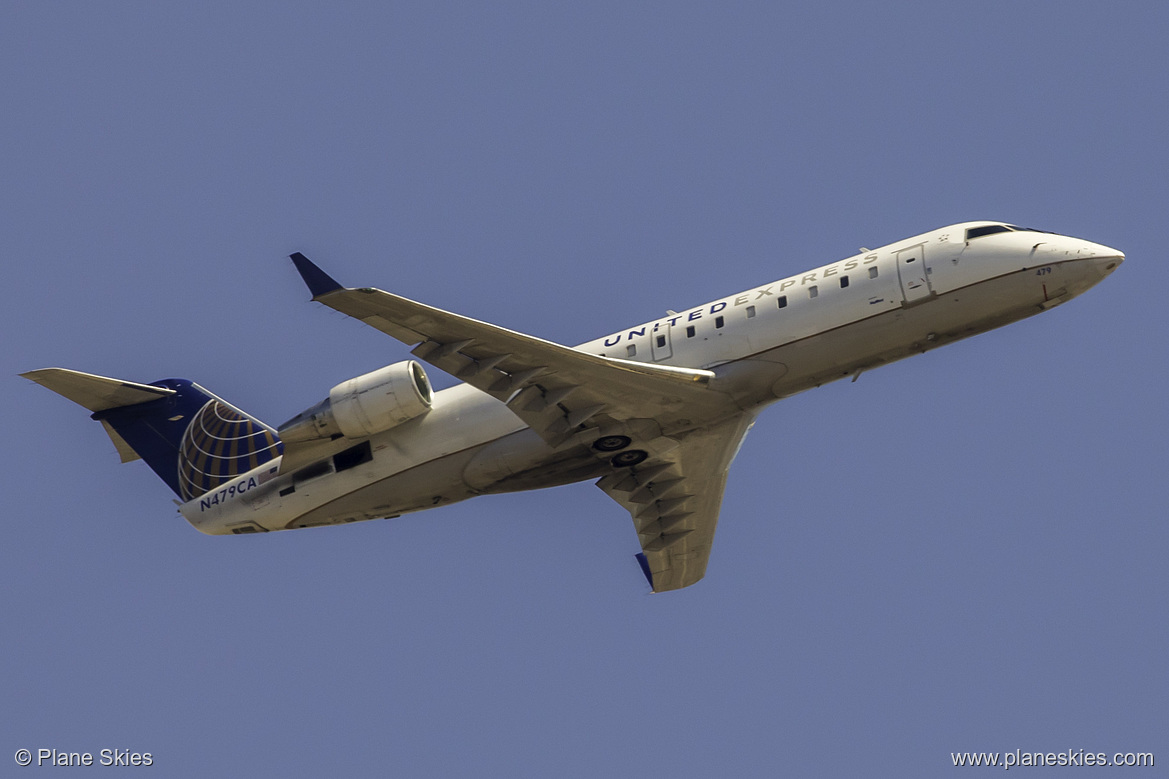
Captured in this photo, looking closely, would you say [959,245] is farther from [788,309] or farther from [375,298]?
[375,298]

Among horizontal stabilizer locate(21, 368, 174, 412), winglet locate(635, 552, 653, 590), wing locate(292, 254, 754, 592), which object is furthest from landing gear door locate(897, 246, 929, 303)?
horizontal stabilizer locate(21, 368, 174, 412)

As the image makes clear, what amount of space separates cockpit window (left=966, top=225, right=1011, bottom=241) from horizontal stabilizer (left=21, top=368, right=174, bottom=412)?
19.1 metres

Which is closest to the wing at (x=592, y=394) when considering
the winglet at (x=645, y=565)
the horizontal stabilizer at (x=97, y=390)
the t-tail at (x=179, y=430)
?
the winglet at (x=645, y=565)

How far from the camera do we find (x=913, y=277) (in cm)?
2702

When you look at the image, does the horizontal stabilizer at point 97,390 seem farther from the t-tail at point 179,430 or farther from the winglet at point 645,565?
the winglet at point 645,565

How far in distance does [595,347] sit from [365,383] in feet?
16.1

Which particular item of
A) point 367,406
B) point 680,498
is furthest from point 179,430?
point 680,498

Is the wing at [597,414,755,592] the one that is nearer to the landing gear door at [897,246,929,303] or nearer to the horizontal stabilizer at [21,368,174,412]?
the landing gear door at [897,246,929,303]

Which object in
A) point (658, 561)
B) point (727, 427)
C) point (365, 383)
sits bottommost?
point (658, 561)

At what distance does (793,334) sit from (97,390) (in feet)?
54.4

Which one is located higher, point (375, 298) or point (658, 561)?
point (375, 298)

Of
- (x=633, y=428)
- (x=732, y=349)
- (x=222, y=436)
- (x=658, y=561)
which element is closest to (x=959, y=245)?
(x=732, y=349)

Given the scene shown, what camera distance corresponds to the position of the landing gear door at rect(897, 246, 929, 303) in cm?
2694

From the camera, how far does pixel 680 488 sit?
31641 millimetres
